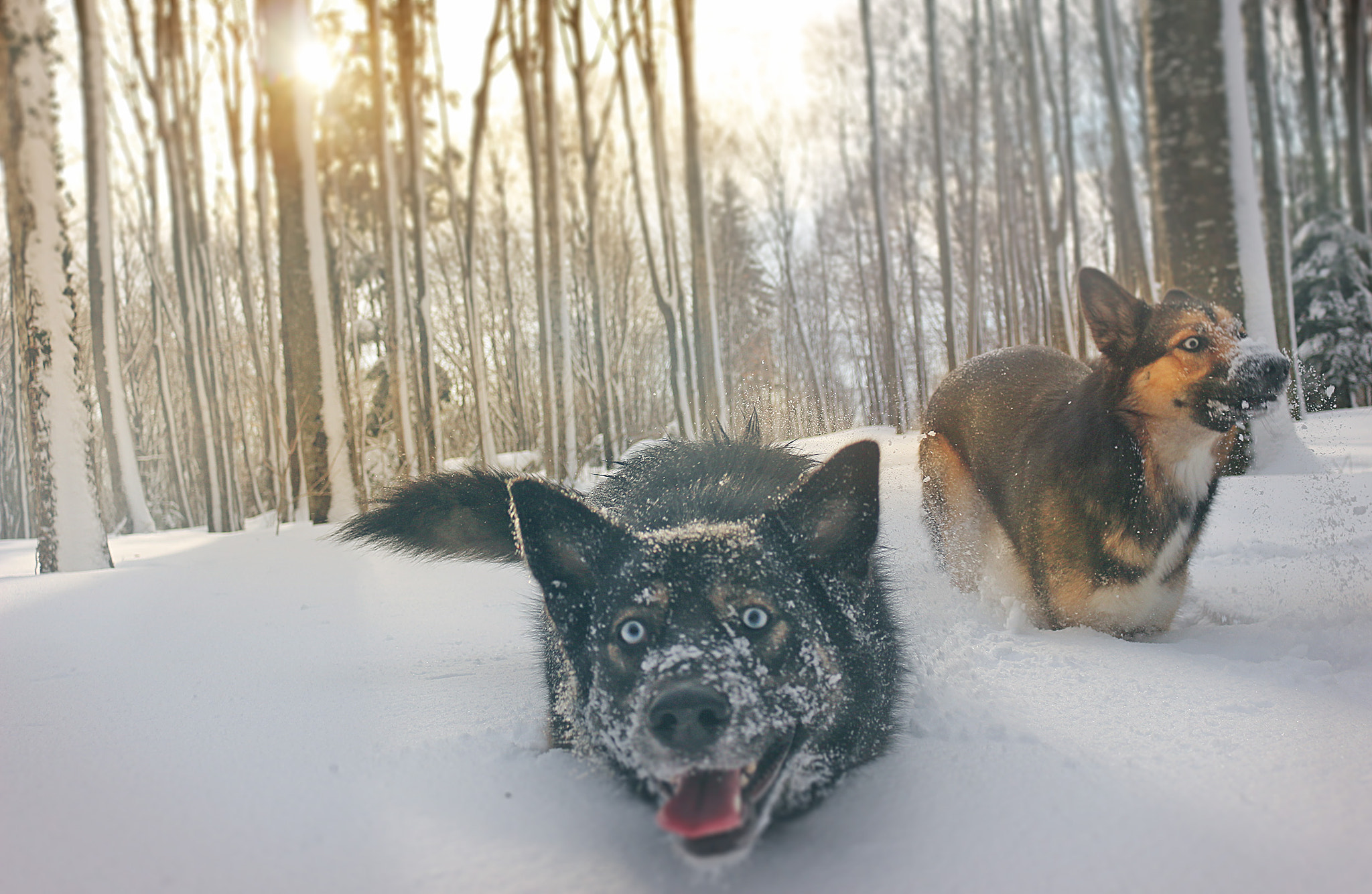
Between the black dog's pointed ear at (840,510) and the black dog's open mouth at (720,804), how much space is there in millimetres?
486

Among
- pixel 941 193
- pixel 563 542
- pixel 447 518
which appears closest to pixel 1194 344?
pixel 563 542

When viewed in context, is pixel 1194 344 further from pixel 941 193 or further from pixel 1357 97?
pixel 1357 97

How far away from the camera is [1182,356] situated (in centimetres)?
244

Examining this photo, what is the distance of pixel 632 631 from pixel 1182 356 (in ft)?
7.11

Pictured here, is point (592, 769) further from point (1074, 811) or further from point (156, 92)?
point (156, 92)

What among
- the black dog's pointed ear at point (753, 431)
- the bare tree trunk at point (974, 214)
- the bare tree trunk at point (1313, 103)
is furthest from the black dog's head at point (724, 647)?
the bare tree trunk at point (1313, 103)

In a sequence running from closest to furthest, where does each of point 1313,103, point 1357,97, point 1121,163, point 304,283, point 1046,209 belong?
point 304,283 → point 1121,163 → point 1046,209 → point 1357,97 → point 1313,103

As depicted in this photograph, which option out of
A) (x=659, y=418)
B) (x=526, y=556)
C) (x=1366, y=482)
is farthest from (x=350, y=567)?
(x=659, y=418)

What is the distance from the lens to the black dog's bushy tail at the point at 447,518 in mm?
2553

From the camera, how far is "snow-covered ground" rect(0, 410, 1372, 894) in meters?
1.17

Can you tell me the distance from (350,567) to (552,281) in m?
7.25

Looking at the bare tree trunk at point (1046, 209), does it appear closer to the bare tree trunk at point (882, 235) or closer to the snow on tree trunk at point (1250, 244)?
the bare tree trunk at point (882, 235)

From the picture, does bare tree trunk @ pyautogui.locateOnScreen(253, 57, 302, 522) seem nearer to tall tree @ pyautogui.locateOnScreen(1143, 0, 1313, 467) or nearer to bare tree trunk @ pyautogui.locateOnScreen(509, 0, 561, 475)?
bare tree trunk @ pyautogui.locateOnScreen(509, 0, 561, 475)

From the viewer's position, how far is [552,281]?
11.2 meters
